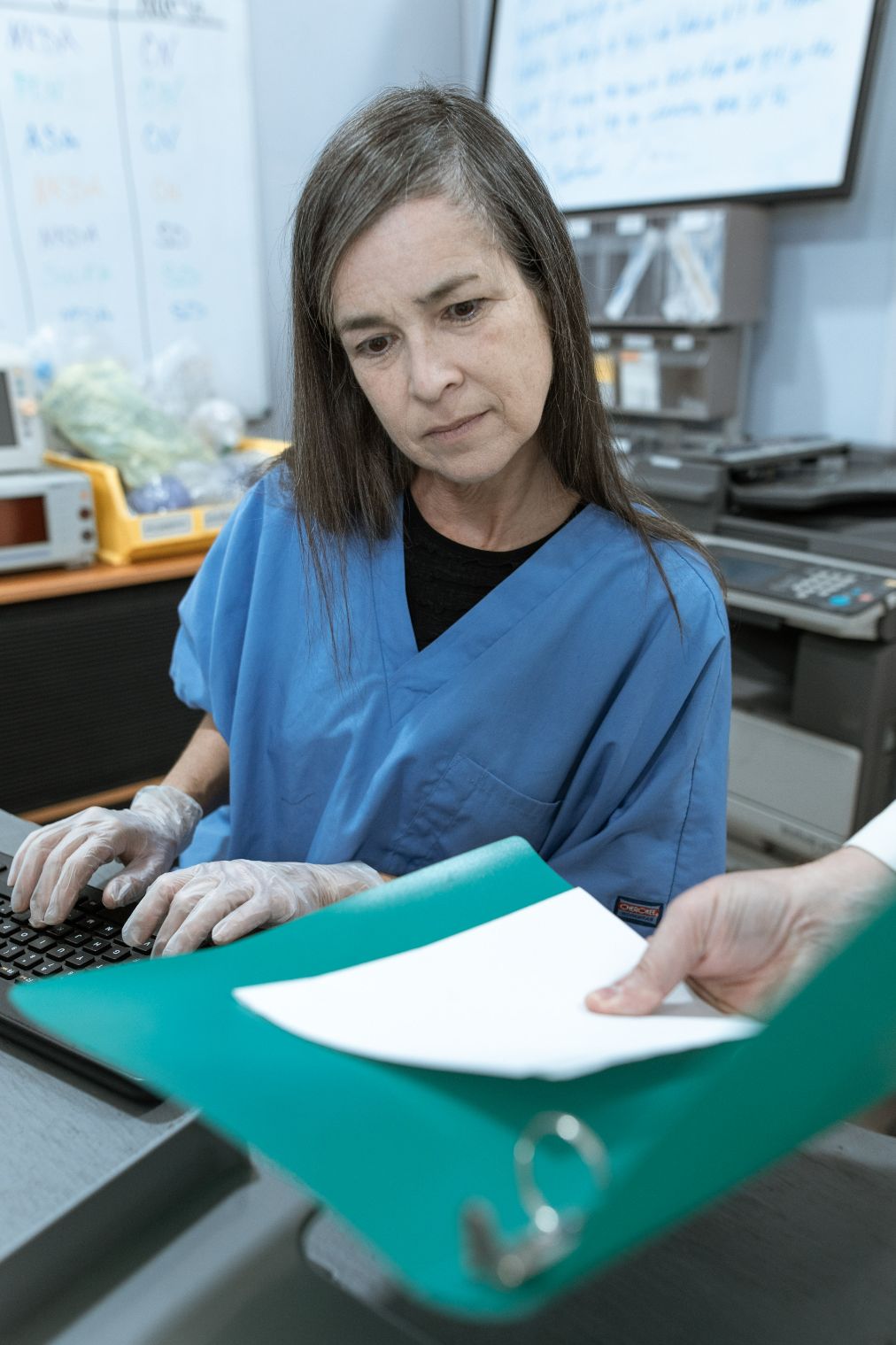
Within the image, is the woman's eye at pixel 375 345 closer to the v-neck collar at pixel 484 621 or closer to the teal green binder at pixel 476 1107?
the v-neck collar at pixel 484 621

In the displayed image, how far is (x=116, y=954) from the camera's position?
67cm

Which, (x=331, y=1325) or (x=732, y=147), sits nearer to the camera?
(x=331, y=1325)

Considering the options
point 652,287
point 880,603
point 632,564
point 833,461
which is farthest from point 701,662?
point 652,287

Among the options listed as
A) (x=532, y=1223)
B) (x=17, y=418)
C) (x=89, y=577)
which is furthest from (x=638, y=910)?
(x=17, y=418)

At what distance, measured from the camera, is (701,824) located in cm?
89

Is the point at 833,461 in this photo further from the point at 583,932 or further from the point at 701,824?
the point at 583,932

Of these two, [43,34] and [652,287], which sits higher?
[43,34]

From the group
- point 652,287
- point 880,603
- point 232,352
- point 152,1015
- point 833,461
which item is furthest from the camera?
point 232,352

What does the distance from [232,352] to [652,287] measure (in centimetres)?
104

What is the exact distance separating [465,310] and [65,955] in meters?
0.56

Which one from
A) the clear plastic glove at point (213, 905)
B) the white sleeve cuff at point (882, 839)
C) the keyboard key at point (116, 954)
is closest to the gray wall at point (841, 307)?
the white sleeve cuff at point (882, 839)

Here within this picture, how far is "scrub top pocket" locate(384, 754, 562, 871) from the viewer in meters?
0.90

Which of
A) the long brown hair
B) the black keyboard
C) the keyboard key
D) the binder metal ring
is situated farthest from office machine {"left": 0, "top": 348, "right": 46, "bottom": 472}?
the binder metal ring

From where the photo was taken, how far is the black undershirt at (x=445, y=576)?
95cm
